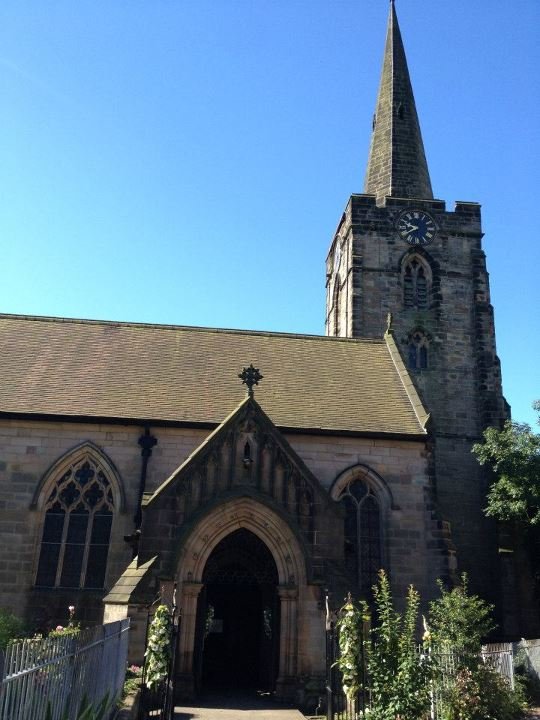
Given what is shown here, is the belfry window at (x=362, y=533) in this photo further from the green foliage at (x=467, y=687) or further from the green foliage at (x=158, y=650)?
the green foliage at (x=158, y=650)

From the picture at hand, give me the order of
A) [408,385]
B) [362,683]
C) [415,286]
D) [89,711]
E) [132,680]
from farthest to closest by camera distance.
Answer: [415,286]
[408,385]
[132,680]
[362,683]
[89,711]

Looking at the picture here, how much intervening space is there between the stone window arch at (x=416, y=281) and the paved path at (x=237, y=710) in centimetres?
2131

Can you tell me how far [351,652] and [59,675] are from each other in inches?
229

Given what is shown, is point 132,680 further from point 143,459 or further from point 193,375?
point 193,375

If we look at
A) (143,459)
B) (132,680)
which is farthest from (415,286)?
(132,680)

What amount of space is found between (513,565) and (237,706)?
610 inches

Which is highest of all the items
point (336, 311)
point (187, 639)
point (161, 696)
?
point (336, 311)

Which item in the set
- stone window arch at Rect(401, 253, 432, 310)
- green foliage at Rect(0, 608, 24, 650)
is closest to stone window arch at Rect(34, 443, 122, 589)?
green foliage at Rect(0, 608, 24, 650)

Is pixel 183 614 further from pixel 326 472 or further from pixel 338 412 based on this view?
pixel 338 412

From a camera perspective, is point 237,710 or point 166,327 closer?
point 237,710

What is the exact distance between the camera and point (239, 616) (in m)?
19.6

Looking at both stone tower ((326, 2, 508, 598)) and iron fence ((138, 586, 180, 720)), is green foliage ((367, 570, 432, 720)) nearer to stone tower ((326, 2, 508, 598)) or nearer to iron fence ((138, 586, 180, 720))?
iron fence ((138, 586, 180, 720))

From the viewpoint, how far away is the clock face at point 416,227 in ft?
109

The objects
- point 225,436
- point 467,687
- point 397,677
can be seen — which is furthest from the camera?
point 225,436
